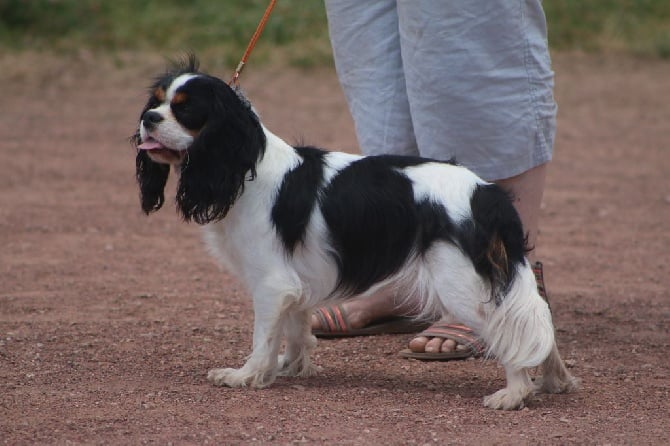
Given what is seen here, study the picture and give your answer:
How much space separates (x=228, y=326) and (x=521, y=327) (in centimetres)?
168

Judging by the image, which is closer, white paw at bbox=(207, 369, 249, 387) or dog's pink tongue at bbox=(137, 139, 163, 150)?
dog's pink tongue at bbox=(137, 139, 163, 150)

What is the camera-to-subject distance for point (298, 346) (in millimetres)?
4555

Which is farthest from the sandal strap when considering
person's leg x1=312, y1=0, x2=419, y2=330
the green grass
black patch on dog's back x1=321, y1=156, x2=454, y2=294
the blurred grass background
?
the green grass

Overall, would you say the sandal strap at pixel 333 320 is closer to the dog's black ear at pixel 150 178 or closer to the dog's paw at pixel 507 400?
the dog's black ear at pixel 150 178

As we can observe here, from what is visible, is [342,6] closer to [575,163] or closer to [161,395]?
[161,395]

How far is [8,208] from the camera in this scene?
7.68m

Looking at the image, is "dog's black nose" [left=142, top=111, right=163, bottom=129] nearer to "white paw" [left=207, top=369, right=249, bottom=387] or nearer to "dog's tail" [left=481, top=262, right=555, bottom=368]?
"white paw" [left=207, top=369, right=249, bottom=387]

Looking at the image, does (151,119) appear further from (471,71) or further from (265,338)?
(471,71)

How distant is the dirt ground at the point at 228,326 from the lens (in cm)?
386

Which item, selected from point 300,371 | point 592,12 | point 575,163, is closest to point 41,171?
point 575,163

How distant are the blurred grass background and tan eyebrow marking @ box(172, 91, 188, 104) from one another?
29.2ft

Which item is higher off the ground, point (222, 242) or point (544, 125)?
point (544, 125)

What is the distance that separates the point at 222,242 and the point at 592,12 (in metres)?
12.1

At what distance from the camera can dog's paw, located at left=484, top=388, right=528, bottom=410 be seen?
161 inches
